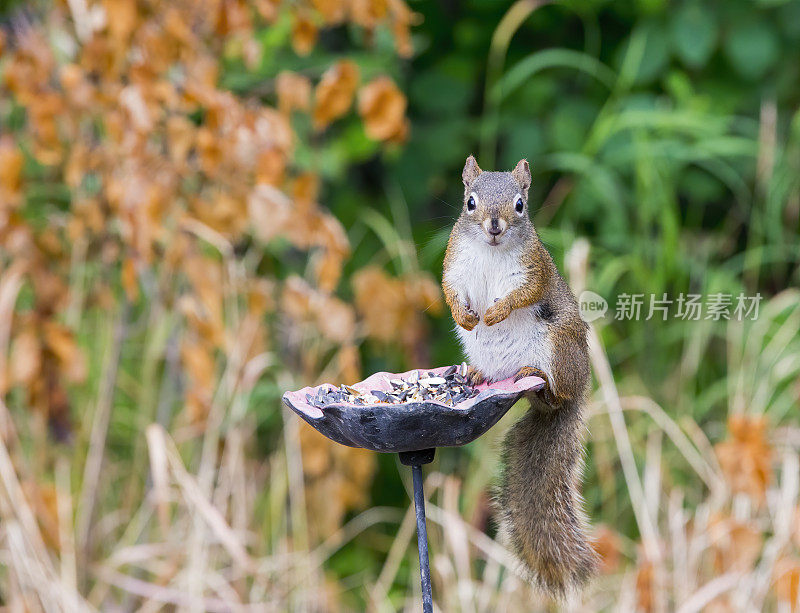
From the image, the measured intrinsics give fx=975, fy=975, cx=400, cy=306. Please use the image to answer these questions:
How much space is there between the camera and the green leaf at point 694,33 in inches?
109

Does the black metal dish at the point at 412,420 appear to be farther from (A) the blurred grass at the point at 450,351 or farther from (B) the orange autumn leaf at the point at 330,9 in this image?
(B) the orange autumn leaf at the point at 330,9

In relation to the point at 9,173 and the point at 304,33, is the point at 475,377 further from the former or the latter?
the point at 9,173

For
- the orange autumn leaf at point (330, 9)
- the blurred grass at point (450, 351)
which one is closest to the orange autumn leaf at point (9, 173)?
the blurred grass at point (450, 351)

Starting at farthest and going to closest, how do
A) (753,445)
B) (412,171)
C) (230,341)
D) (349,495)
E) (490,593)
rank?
(412,171)
(349,495)
(230,341)
(490,593)
(753,445)

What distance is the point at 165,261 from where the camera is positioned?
2248 millimetres

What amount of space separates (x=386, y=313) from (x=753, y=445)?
93 centimetres

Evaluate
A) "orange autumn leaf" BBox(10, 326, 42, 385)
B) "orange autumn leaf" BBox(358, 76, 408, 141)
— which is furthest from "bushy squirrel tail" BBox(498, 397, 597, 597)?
"orange autumn leaf" BBox(10, 326, 42, 385)

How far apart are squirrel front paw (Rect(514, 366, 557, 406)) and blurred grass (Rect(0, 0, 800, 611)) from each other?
68 centimetres

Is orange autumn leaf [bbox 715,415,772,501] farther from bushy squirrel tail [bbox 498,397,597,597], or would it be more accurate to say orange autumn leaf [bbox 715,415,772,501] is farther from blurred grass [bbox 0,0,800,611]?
bushy squirrel tail [bbox 498,397,597,597]

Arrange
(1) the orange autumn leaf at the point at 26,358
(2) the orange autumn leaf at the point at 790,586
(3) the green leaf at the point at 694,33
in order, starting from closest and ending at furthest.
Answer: (2) the orange autumn leaf at the point at 790,586 → (1) the orange autumn leaf at the point at 26,358 → (3) the green leaf at the point at 694,33

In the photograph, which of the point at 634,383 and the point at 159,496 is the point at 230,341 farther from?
the point at 634,383

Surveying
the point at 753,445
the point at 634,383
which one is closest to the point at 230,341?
the point at 634,383

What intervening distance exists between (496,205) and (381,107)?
1013 mm

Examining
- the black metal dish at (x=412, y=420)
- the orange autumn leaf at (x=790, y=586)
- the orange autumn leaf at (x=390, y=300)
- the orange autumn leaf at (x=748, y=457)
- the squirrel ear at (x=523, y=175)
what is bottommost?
the orange autumn leaf at (x=790, y=586)
